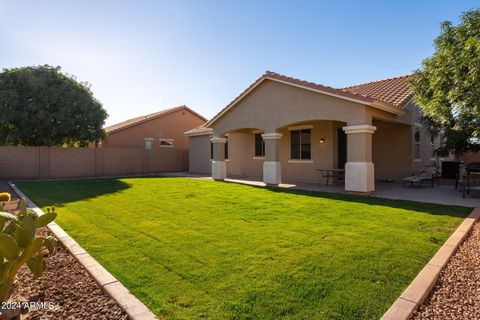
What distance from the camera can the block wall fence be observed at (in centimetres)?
1889

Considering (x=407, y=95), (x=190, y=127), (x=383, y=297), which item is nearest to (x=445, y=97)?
(x=383, y=297)

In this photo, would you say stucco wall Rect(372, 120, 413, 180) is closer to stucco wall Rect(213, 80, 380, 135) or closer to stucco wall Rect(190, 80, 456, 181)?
stucco wall Rect(190, 80, 456, 181)

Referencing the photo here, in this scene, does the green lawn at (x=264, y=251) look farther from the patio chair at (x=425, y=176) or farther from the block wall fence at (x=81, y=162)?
the block wall fence at (x=81, y=162)

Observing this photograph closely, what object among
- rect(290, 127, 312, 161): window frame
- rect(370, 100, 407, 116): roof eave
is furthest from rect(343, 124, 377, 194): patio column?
rect(290, 127, 312, 161): window frame

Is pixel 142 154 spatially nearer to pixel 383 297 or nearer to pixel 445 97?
pixel 445 97

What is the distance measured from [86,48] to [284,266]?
30.5 ft

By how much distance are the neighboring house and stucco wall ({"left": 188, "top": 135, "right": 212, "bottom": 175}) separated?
16.3 ft

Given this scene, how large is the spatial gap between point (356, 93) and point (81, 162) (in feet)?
60.8

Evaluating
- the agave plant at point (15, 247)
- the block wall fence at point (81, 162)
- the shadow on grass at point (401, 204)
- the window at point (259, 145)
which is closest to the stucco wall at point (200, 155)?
the block wall fence at point (81, 162)

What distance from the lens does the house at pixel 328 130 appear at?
36.8ft

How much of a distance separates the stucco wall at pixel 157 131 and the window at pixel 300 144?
15.6 m

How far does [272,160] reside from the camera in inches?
563

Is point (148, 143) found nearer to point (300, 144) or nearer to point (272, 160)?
point (300, 144)

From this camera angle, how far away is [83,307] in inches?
131
